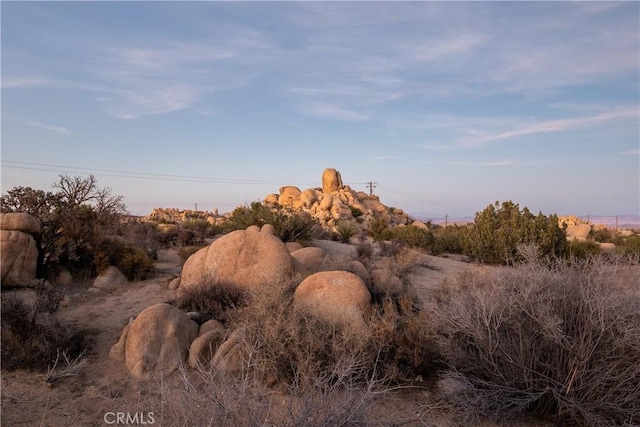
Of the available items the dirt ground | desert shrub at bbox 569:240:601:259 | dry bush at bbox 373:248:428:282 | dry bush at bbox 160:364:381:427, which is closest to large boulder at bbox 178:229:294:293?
the dirt ground

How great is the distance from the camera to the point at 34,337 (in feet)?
21.9

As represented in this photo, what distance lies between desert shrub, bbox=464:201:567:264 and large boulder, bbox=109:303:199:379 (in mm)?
10240

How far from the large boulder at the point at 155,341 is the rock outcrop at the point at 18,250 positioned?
3728mm

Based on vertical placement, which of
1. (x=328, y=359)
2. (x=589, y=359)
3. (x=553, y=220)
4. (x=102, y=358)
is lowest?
(x=102, y=358)

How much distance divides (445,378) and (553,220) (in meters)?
11.6

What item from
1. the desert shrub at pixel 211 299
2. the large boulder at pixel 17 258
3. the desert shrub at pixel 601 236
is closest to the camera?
the desert shrub at pixel 211 299

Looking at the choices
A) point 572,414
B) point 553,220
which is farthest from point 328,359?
point 553,220

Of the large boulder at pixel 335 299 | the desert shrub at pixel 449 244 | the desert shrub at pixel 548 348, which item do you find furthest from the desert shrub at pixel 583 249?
the desert shrub at pixel 548 348

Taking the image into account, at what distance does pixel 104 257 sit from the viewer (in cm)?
1064

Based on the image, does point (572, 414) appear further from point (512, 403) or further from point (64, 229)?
point (64, 229)

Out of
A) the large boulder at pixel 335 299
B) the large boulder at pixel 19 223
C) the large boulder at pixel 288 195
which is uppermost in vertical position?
the large boulder at pixel 288 195

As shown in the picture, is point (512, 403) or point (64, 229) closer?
point (512, 403)

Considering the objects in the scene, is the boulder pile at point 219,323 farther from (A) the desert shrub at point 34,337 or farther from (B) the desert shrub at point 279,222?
(B) the desert shrub at point 279,222

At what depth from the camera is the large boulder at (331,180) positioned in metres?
45.4
